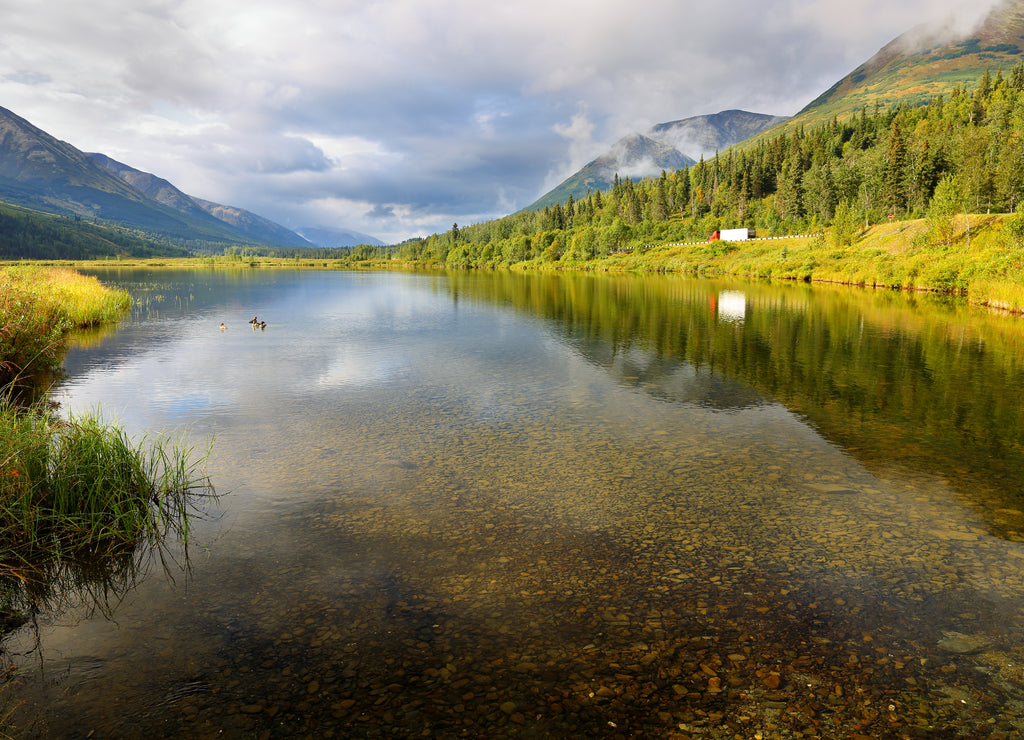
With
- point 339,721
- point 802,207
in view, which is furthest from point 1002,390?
point 802,207

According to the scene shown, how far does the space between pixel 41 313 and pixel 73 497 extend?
25.2 m

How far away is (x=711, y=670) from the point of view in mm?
7770

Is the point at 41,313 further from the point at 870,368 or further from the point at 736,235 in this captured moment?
the point at 736,235

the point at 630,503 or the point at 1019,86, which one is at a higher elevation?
the point at 1019,86

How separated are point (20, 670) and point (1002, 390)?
110 ft

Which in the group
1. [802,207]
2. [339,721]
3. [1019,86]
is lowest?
[339,721]

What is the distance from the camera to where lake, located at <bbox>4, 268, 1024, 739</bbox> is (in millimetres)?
7203

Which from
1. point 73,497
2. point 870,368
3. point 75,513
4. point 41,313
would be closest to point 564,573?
point 75,513

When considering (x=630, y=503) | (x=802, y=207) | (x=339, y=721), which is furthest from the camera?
(x=802, y=207)

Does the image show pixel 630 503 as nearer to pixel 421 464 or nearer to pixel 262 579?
pixel 421 464

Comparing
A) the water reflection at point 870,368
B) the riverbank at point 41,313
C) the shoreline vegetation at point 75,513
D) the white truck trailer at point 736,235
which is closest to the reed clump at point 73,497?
the shoreline vegetation at point 75,513

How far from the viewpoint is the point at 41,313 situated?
29.8 meters

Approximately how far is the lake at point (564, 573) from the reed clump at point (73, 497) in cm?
104

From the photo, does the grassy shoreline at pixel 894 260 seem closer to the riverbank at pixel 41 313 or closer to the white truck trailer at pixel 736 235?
the white truck trailer at pixel 736 235
